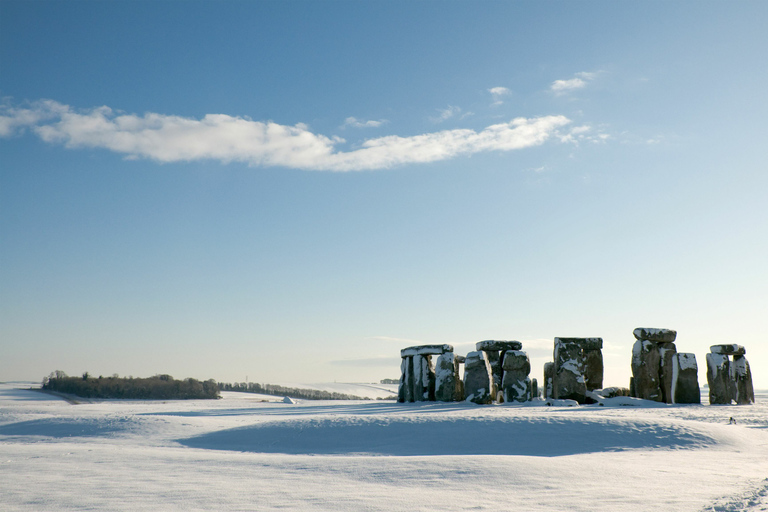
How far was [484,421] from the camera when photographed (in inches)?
411

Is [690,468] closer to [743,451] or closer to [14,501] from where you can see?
[743,451]

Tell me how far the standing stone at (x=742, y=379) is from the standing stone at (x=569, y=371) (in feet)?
19.4

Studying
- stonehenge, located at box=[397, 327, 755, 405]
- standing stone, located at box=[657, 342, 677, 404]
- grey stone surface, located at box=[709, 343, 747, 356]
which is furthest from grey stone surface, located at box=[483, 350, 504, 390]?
grey stone surface, located at box=[709, 343, 747, 356]

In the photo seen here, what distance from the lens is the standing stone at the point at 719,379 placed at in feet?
62.8

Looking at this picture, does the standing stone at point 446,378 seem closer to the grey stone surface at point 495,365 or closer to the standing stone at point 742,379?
the grey stone surface at point 495,365

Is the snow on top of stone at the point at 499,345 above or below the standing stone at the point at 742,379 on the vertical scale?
above

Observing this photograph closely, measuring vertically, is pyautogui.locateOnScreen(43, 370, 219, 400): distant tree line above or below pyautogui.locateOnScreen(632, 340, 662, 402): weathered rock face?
below

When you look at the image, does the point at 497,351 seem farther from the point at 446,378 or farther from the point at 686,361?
the point at 686,361

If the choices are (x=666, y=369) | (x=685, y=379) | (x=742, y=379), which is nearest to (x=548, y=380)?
(x=666, y=369)

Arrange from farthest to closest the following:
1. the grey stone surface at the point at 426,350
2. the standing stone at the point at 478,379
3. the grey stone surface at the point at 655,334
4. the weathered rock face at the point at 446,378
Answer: the grey stone surface at the point at 426,350, the weathered rock face at the point at 446,378, the grey stone surface at the point at 655,334, the standing stone at the point at 478,379

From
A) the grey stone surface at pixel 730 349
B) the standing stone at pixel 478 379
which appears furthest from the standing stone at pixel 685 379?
the standing stone at pixel 478 379

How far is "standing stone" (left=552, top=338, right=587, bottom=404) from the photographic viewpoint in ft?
59.6

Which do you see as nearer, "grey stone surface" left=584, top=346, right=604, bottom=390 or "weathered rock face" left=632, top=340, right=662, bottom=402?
"weathered rock face" left=632, top=340, right=662, bottom=402

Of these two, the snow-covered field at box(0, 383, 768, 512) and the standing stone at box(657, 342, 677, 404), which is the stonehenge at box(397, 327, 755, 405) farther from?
the snow-covered field at box(0, 383, 768, 512)
